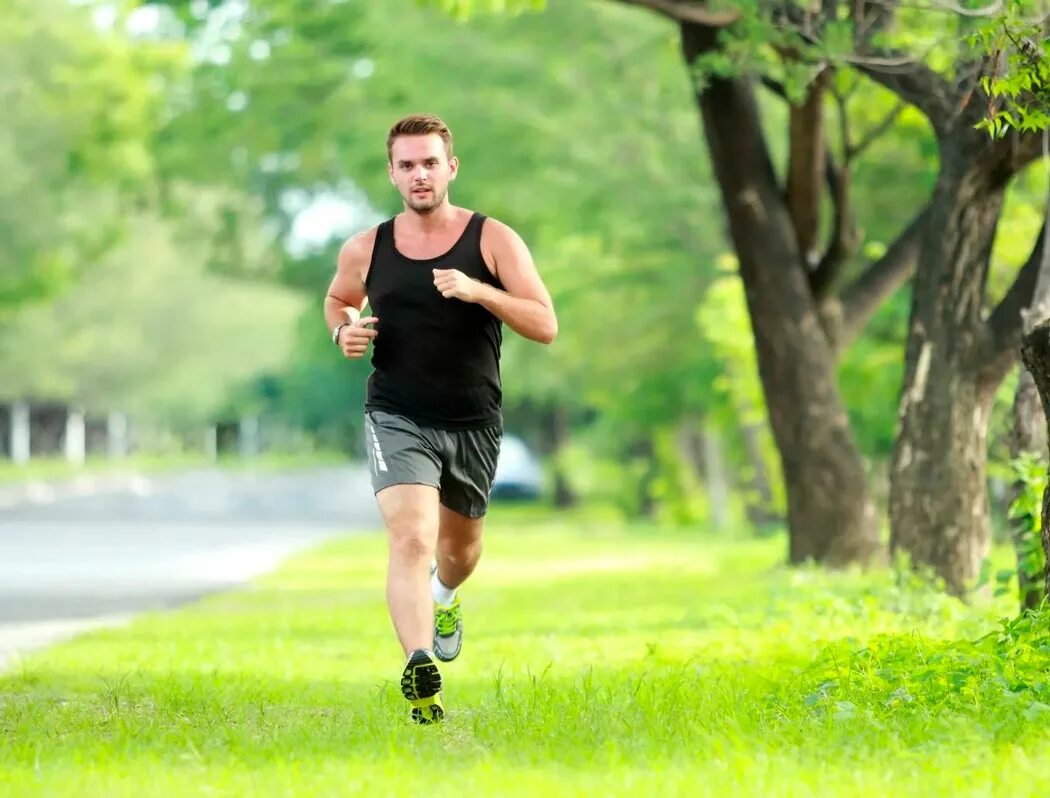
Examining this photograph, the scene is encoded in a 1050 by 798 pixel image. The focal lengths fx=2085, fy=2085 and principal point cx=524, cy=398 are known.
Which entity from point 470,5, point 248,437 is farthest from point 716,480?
point 248,437

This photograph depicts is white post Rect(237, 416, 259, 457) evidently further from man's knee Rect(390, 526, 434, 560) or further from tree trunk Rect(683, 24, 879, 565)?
man's knee Rect(390, 526, 434, 560)

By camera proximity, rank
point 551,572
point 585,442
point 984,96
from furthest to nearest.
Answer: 1. point 585,442
2. point 551,572
3. point 984,96

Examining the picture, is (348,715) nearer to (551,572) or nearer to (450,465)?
(450,465)

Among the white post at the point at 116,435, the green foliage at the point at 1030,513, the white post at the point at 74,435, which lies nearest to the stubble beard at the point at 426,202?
the green foliage at the point at 1030,513

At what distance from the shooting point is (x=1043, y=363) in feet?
28.1

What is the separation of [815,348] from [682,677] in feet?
26.0

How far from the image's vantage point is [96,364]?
6931cm

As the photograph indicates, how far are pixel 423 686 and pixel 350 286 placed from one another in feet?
5.80

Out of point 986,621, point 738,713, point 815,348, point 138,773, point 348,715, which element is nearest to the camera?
point 138,773

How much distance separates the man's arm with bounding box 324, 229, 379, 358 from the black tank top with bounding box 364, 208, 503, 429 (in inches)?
2.3

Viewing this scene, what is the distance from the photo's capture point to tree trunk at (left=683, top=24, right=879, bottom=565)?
16141mm

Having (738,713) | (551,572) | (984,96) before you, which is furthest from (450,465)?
(551,572)

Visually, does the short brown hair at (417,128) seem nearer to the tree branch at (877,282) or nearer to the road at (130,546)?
the road at (130,546)

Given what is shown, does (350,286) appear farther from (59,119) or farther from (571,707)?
(59,119)
